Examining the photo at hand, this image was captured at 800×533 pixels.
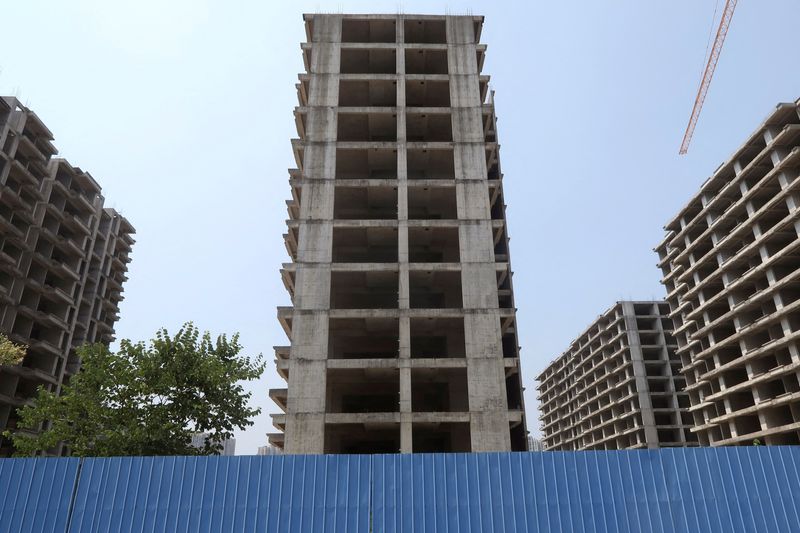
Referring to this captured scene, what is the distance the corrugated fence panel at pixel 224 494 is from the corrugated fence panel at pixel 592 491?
2.65 ft

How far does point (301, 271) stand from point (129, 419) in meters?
12.6

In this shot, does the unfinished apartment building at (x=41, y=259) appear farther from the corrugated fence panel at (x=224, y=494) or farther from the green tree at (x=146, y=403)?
the corrugated fence panel at (x=224, y=494)

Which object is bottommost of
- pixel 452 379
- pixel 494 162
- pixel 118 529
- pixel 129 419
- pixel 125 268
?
pixel 118 529

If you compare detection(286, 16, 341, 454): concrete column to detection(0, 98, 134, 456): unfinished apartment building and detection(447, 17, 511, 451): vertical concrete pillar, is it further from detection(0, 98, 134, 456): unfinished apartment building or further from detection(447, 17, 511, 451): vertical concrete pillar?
detection(0, 98, 134, 456): unfinished apartment building

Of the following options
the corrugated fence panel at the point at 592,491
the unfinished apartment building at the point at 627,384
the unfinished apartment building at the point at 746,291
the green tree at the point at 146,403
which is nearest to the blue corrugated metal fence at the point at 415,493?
the corrugated fence panel at the point at 592,491

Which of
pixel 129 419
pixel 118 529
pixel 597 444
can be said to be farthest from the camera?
pixel 597 444

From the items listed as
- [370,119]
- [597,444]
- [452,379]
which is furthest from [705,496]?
[597,444]

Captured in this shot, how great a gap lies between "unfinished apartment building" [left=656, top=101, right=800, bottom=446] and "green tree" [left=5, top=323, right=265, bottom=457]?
45.7 metres

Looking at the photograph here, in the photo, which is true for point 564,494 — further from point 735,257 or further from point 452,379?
point 735,257

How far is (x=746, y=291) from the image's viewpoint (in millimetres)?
54531

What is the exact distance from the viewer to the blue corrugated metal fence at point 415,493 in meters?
12.0

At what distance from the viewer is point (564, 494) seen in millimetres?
12312

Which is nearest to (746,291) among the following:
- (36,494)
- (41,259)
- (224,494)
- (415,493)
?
(415,493)

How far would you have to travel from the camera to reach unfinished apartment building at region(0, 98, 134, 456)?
165 feet
